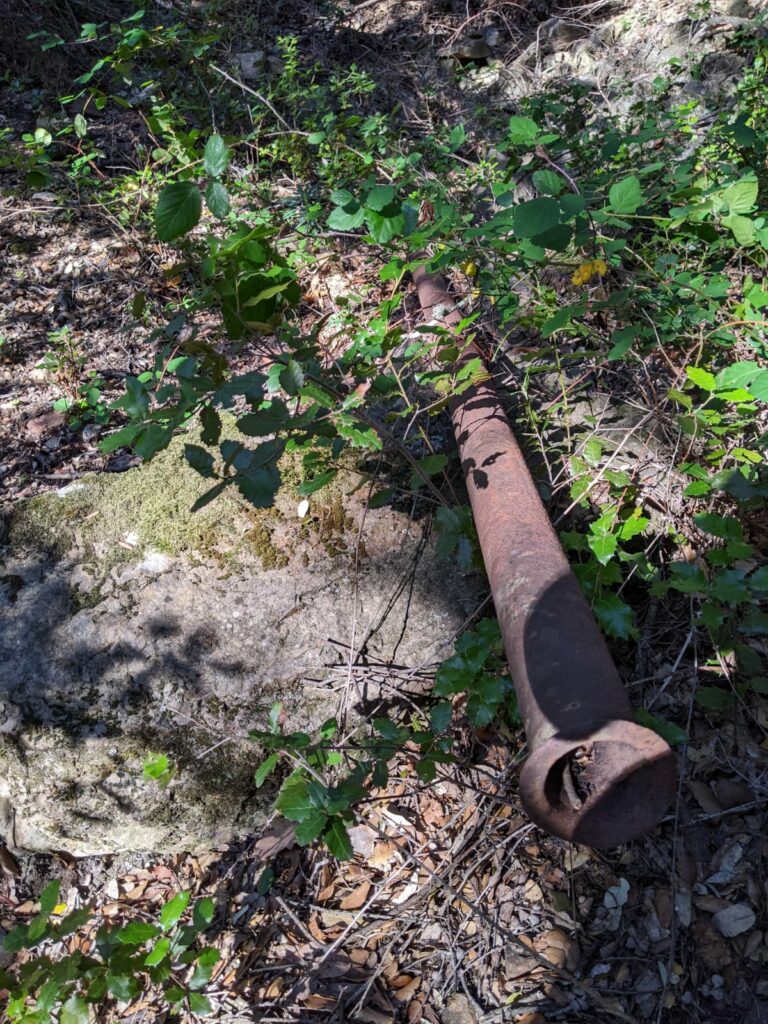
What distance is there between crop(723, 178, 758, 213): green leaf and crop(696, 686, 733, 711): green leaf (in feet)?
5.05

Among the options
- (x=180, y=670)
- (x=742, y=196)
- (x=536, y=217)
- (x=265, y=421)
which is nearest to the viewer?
(x=265, y=421)

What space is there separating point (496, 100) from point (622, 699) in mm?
5337

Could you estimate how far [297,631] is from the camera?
2611 mm

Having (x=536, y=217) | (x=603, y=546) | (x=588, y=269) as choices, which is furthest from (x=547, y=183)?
(x=603, y=546)

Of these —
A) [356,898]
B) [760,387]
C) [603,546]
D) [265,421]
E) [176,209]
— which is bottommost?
[356,898]

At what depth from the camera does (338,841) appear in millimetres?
1700

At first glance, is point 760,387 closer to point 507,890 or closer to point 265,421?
point 265,421

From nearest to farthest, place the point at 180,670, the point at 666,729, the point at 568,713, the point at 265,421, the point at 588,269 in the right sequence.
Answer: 1. the point at 568,713
2. the point at 265,421
3. the point at 666,729
4. the point at 180,670
5. the point at 588,269

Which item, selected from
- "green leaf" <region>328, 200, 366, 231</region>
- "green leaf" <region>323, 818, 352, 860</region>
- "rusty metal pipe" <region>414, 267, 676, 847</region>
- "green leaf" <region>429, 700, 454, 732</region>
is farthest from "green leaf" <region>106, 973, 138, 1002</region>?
"green leaf" <region>328, 200, 366, 231</region>

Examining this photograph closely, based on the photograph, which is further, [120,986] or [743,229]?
[743,229]

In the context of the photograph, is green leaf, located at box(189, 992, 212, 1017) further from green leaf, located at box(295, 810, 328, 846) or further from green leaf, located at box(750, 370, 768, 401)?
green leaf, located at box(750, 370, 768, 401)

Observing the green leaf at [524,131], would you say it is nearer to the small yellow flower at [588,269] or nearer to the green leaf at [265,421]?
the small yellow flower at [588,269]

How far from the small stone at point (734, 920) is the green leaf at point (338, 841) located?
105 cm

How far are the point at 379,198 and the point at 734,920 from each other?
87.6 inches
